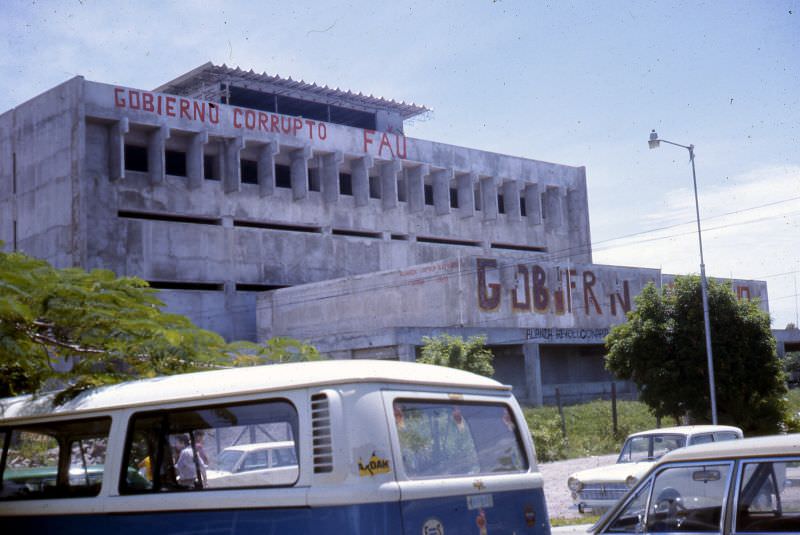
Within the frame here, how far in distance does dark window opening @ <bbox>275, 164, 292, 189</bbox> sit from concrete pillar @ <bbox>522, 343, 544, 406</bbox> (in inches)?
717

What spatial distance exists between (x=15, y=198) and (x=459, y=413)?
47.3m

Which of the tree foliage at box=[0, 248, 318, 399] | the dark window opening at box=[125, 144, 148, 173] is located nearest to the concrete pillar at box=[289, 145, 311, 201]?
the dark window opening at box=[125, 144, 148, 173]

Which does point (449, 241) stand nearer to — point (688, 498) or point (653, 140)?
point (653, 140)

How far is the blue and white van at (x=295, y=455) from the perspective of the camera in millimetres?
5977

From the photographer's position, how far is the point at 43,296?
9.56 meters

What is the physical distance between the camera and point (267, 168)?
2028 inches

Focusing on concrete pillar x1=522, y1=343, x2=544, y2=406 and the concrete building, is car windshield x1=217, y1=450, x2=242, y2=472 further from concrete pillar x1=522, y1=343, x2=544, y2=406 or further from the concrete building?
concrete pillar x1=522, y1=343, x2=544, y2=406

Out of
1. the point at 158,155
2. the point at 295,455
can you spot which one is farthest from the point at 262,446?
the point at 158,155

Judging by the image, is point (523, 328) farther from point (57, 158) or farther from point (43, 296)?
point (43, 296)

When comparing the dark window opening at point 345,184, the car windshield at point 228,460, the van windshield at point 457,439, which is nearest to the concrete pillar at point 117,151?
the dark window opening at point 345,184

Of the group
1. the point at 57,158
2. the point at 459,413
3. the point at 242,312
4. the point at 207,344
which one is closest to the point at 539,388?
the point at 242,312

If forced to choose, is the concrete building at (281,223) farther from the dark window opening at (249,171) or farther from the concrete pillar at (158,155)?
the dark window opening at (249,171)

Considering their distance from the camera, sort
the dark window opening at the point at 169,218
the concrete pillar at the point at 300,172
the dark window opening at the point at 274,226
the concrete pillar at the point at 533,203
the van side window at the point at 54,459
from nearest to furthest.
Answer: the van side window at the point at 54,459 → the dark window opening at the point at 169,218 → the dark window opening at the point at 274,226 → the concrete pillar at the point at 300,172 → the concrete pillar at the point at 533,203

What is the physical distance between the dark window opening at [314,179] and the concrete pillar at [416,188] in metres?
6.20
